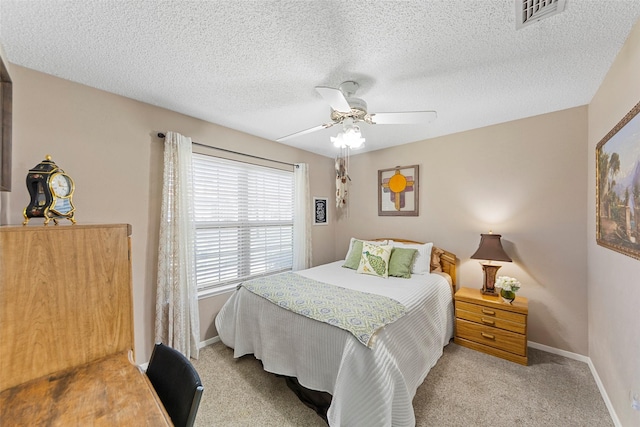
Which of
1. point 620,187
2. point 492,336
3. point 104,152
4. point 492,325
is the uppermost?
point 104,152

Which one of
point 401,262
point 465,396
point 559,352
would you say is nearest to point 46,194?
point 401,262

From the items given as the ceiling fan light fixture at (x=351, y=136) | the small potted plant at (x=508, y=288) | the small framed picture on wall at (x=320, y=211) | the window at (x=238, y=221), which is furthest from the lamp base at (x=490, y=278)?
the window at (x=238, y=221)

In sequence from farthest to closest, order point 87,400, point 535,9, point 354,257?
point 354,257, point 535,9, point 87,400

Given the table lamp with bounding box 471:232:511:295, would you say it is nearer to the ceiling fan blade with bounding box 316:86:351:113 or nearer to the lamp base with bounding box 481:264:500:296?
the lamp base with bounding box 481:264:500:296

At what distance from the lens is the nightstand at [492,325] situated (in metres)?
2.34

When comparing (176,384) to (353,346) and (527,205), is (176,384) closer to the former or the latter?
(353,346)

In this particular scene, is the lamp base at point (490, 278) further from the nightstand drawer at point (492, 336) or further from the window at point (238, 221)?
the window at point (238, 221)

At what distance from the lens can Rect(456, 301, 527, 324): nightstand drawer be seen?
7.68ft

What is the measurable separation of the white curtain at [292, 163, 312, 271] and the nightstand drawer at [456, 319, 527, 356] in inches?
81.0

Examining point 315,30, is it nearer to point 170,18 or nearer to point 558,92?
point 170,18

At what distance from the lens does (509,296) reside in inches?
96.7

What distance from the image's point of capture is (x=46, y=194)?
57.6 inches

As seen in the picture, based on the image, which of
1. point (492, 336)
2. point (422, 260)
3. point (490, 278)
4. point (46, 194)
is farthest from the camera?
point (422, 260)

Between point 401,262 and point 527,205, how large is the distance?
145cm
